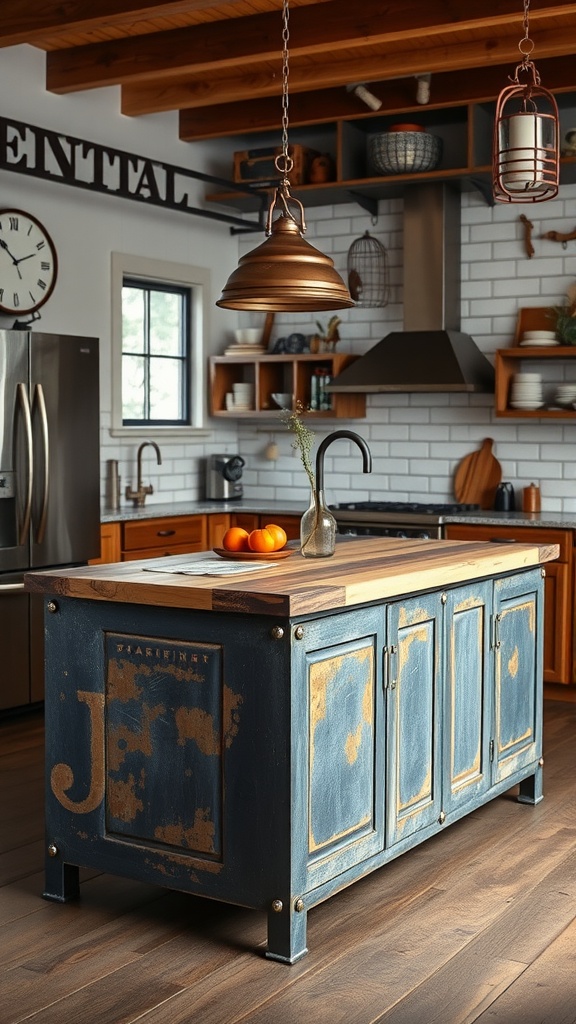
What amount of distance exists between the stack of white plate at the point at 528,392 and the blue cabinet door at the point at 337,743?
11.0ft

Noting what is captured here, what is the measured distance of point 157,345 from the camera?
7.38 m

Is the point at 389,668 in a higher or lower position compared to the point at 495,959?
higher

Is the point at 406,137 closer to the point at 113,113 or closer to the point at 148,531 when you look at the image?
the point at 113,113

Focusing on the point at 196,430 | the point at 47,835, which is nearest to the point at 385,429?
the point at 196,430

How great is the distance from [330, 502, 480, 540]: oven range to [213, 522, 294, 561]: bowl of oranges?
2.43 meters

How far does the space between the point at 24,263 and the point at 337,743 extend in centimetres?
Result: 365

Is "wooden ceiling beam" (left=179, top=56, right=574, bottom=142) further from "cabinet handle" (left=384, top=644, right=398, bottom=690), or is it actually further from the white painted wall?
"cabinet handle" (left=384, top=644, right=398, bottom=690)

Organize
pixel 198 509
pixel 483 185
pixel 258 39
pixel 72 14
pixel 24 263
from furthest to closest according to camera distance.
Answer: pixel 198 509, pixel 483 185, pixel 24 263, pixel 258 39, pixel 72 14

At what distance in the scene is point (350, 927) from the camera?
3.31 m

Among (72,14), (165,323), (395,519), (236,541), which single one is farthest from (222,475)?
(236,541)

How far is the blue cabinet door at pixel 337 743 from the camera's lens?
10.2 feet

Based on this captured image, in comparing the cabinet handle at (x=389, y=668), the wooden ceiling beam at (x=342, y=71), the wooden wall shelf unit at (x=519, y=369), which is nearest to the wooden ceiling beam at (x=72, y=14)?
the wooden ceiling beam at (x=342, y=71)

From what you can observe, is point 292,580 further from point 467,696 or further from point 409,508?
point 409,508

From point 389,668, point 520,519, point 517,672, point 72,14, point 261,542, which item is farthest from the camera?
point 520,519
